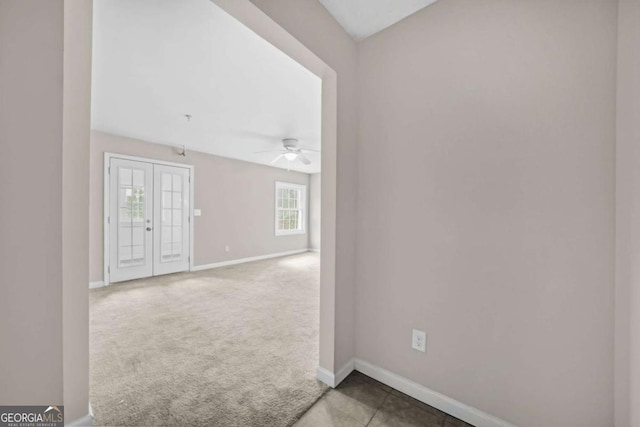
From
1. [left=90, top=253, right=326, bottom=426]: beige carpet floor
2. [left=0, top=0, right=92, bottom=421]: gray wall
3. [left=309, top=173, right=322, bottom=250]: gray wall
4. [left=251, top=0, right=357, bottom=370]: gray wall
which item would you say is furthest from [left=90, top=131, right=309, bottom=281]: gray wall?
[left=251, top=0, right=357, bottom=370]: gray wall

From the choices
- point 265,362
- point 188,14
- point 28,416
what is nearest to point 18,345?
point 28,416

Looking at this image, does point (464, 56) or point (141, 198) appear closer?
point (464, 56)

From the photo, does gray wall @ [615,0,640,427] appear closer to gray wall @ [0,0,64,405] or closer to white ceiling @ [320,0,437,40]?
white ceiling @ [320,0,437,40]

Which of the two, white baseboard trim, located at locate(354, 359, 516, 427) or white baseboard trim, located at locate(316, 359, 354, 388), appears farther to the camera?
white baseboard trim, located at locate(316, 359, 354, 388)

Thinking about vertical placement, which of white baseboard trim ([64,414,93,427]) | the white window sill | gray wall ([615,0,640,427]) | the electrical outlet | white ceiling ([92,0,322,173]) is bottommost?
white baseboard trim ([64,414,93,427])

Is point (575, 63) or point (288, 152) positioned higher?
point (288, 152)

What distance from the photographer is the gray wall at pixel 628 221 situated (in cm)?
95

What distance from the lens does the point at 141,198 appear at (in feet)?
14.6

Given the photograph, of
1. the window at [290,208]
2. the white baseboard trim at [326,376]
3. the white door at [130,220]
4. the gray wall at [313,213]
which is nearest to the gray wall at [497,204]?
the white baseboard trim at [326,376]

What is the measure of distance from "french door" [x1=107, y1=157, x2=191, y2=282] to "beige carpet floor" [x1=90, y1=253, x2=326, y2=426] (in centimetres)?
65

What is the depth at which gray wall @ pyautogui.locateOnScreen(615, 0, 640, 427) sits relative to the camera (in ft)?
3.12

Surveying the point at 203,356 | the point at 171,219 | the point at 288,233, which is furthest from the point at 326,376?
the point at 288,233

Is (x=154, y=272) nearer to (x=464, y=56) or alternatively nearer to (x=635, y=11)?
(x=464, y=56)

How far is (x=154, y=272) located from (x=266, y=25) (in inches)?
188
